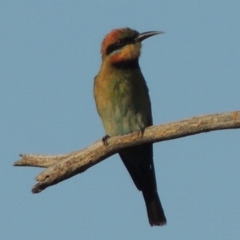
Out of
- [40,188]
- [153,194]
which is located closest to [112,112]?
[153,194]

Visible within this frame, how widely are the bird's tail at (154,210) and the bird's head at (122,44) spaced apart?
1143mm

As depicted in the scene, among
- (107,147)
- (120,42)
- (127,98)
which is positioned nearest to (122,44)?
(120,42)

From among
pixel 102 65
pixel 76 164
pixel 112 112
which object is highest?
pixel 102 65

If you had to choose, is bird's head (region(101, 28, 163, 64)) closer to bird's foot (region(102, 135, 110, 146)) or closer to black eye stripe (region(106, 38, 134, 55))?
black eye stripe (region(106, 38, 134, 55))

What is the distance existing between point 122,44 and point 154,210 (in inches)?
54.7

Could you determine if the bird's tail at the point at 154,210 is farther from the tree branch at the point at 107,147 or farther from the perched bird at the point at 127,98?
the tree branch at the point at 107,147

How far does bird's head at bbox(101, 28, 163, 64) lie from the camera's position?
6.11m

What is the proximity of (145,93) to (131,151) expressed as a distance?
1.55 ft

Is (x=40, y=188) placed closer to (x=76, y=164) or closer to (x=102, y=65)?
(x=76, y=164)

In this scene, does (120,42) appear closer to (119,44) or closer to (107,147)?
(119,44)

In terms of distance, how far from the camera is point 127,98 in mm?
6012

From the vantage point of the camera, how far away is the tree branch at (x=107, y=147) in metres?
4.73

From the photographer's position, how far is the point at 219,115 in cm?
471

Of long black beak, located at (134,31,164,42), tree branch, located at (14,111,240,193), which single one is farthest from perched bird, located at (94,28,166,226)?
tree branch, located at (14,111,240,193)
